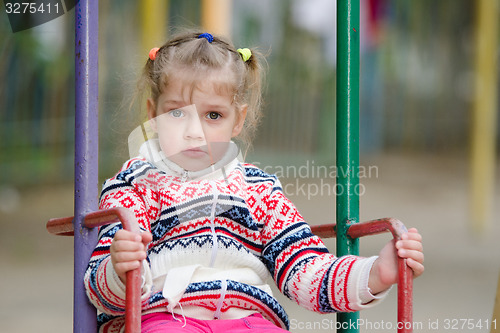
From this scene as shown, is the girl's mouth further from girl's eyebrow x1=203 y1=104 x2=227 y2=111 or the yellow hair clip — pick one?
the yellow hair clip

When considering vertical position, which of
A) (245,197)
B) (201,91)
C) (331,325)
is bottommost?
(331,325)

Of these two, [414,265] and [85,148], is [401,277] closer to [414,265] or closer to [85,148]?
[414,265]

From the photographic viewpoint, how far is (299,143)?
8.38m

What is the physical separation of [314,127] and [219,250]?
702 cm

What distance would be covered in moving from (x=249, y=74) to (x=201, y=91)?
0.20 meters

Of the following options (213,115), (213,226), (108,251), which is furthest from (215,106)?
(108,251)

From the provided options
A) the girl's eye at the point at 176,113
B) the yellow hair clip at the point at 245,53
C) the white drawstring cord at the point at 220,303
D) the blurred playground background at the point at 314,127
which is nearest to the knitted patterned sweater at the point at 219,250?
the white drawstring cord at the point at 220,303

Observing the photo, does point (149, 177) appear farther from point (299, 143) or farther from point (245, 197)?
point (299, 143)

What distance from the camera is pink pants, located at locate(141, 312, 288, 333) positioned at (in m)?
1.42

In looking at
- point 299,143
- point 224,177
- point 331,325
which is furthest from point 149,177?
point 299,143

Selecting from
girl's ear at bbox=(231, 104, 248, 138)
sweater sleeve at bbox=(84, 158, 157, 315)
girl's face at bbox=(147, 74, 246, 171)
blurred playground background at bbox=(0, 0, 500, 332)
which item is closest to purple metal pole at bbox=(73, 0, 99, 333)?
sweater sleeve at bbox=(84, 158, 157, 315)

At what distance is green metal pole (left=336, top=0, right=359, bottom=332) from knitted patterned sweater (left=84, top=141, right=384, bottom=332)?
0.24 feet

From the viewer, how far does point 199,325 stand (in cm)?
145

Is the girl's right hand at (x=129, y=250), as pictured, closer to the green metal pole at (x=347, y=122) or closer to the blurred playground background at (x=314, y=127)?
the green metal pole at (x=347, y=122)
